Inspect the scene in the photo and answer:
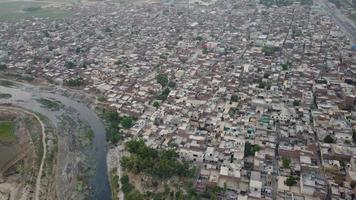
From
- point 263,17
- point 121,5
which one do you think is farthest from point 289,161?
point 121,5

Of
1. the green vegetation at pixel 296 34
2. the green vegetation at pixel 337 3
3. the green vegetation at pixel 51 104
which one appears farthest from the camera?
the green vegetation at pixel 337 3

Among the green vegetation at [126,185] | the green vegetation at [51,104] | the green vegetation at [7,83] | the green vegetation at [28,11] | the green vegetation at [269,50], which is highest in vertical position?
the green vegetation at [28,11]

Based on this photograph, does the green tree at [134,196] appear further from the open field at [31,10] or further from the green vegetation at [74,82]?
the open field at [31,10]

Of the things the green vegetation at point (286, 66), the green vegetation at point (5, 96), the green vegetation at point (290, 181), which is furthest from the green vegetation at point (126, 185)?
the green vegetation at point (286, 66)

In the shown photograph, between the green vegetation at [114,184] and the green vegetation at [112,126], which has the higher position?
the green vegetation at [112,126]

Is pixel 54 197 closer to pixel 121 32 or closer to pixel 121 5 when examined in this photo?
pixel 121 32

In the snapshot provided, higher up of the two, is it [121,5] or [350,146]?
[121,5]
